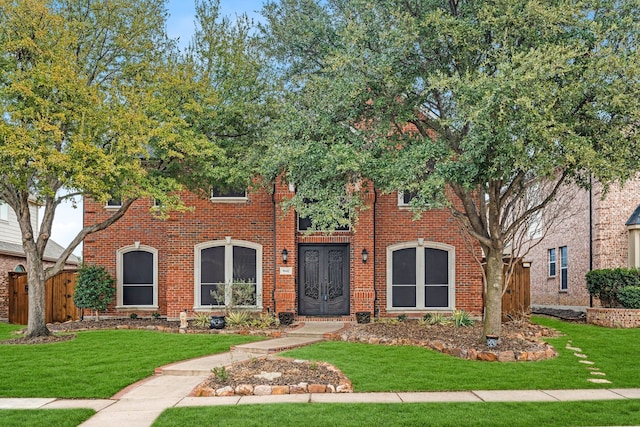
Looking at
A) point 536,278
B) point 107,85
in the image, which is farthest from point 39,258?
point 536,278

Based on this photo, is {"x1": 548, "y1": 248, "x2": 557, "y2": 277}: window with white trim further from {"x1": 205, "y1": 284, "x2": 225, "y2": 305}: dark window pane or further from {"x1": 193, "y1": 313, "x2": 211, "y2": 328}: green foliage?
{"x1": 193, "y1": 313, "x2": 211, "y2": 328}: green foliage

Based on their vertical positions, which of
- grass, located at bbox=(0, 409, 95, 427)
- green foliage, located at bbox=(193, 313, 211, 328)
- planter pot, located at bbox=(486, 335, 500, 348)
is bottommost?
green foliage, located at bbox=(193, 313, 211, 328)

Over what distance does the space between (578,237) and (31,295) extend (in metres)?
19.1

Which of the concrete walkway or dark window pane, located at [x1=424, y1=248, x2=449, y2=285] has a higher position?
dark window pane, located at [x1=424, y1=248, x2=449, y2=285]

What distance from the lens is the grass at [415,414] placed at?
25.2ft

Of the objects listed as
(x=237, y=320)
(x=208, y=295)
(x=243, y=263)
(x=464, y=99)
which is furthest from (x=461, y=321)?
(x=208, y=295)

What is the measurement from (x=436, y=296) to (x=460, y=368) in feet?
26.9

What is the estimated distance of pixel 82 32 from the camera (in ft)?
51.3

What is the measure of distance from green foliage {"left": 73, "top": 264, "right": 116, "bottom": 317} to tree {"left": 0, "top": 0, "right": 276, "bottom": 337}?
3215 mm

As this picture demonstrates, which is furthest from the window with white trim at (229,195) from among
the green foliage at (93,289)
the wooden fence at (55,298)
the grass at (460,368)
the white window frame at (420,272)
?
the grass at (460,368)

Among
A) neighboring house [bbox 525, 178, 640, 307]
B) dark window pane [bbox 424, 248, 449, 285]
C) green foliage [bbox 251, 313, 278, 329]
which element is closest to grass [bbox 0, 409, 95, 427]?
green foliage [bbox 251, 313, 278, 329]

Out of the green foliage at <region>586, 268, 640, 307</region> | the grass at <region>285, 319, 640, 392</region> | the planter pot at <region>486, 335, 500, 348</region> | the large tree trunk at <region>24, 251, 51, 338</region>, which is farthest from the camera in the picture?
the green foliage at <region>586, 268, 640, 307</region>

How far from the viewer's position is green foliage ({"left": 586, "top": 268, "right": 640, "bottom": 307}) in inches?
735

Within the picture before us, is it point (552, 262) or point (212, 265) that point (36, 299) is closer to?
point (212, 265)
